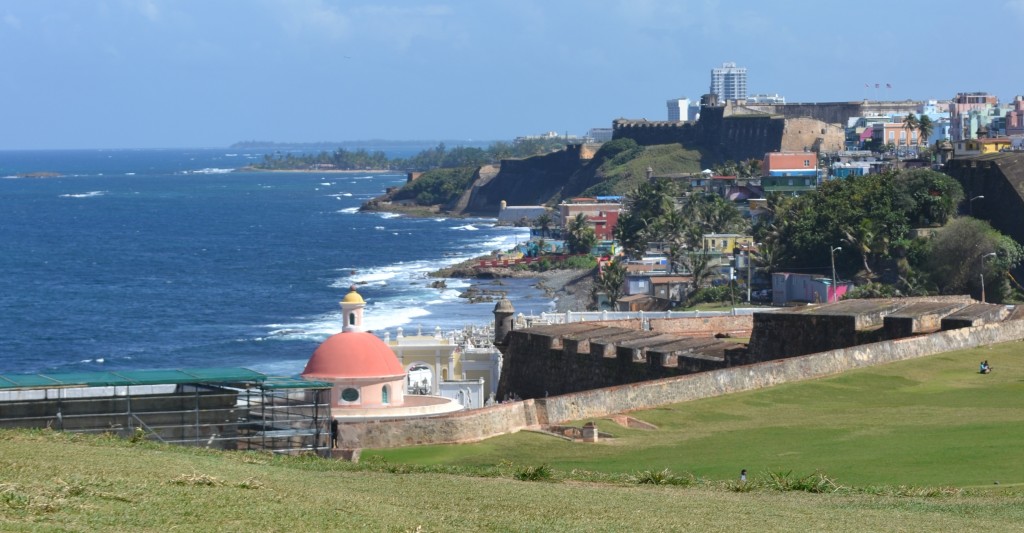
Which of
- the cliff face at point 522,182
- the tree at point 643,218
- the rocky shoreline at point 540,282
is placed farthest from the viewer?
the cliff face at point 522,182

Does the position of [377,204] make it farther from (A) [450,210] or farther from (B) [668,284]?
(B) [668,284]

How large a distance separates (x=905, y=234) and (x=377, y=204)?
12427cm

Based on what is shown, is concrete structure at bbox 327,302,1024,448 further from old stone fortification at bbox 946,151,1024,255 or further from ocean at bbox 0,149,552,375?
old stone fortification at bbox 946,151,1024,255

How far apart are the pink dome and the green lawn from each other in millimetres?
5621

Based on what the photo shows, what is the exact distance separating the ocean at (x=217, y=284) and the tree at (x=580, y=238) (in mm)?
7769

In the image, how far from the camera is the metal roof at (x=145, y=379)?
25.4 m

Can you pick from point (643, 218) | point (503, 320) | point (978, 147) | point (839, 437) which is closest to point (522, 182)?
Result: point (643, 218)

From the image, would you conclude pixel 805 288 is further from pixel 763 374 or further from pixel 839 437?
pixel 839 437

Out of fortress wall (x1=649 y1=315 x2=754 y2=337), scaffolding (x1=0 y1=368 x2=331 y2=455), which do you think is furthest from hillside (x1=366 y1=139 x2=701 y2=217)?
scaffolding (x1=0 y1=368 x2=331 y2=455)

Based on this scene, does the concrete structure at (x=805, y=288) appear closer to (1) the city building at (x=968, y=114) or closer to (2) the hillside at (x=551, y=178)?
(1) the city building at (x=968, y=114)

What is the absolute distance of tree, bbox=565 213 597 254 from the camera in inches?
4437

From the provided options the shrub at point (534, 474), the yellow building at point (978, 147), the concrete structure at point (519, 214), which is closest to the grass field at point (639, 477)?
the shrub at point (534, 474)

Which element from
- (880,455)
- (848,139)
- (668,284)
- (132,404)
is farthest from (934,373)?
(848,139)

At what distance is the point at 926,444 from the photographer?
24312 mm
